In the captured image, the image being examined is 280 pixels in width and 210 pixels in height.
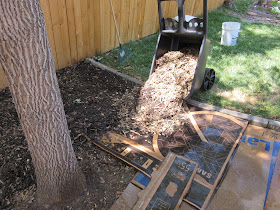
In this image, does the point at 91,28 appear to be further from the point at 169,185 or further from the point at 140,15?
the point at 169,185

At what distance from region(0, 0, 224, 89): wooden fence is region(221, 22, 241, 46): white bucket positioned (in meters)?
2.05

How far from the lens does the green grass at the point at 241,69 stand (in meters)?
3.92

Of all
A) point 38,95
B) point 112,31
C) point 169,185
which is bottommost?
point 169,185

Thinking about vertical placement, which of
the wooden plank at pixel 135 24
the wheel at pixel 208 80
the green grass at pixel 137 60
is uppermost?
the wooden plank at pixel 135 24

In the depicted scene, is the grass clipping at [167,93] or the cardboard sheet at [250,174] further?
the grass clipping at [167,93]

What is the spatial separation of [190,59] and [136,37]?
2727 millimetres

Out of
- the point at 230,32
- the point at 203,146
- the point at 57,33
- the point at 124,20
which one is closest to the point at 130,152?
the point at 203,146

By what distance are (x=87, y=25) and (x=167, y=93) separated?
7.76 feet

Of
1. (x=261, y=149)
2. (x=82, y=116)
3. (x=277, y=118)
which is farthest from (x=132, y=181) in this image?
(x=277, y=118)

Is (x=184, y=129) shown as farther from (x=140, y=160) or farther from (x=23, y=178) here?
(x=23, y=178)

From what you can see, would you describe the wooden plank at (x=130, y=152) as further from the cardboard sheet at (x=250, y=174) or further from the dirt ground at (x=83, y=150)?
the cardboard sheet at (x=250, y=174)

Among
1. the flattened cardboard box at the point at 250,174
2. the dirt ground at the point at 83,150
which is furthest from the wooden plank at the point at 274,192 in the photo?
Answer: the dirt ground at the point at 83,150

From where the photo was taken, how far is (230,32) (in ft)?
19.0

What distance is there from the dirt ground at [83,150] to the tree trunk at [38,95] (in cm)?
22
